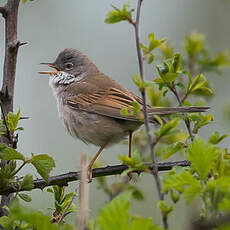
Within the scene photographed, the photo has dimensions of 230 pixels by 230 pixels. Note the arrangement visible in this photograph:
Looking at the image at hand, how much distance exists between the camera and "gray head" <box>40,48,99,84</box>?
6.27 metres

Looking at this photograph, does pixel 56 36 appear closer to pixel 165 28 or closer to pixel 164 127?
pixel 165 28

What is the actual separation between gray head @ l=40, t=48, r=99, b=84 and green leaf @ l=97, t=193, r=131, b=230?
4.88 meters

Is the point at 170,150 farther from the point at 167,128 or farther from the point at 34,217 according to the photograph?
the point at 34,217

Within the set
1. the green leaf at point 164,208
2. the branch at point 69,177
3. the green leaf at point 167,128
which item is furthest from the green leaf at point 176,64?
the green leaf at point 164,208

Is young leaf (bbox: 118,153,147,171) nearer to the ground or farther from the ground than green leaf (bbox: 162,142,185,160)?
nearer to the ground

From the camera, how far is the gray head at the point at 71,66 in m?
6.27

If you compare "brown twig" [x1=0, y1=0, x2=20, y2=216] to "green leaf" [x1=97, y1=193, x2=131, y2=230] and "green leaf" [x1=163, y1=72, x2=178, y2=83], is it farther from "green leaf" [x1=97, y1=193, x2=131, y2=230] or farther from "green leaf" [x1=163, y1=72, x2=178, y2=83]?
"green leaf" [x1=97, y1=193, x2=131, y2=230]

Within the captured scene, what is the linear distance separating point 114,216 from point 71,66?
527 cm

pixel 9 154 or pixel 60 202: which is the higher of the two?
pixel 9 154

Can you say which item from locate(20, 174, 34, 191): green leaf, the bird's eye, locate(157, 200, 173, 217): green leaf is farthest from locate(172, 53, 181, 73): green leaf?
the bird's eye

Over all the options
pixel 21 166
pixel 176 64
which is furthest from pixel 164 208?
pixel 176 64

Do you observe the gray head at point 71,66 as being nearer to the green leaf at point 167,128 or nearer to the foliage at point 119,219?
the green leaf at point 167,128

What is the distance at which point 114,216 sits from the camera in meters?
1.36

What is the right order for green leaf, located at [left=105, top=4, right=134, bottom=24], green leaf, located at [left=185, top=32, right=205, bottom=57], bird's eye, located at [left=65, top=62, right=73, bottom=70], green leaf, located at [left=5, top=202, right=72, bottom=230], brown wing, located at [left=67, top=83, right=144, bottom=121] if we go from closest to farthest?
green leaf, located at [left=5, top=202, right=72, bottom=230]
green leaf, located at [left=105, top=4, right=134, bottom=24]
green leaf, located at [left=185, top=32, right=205, bottom=57]
brown wing, located at [left=67, top=83, right=144, bottom=121]
bird's eye, located at [left=65, top=62, right=73, bottom=70]
